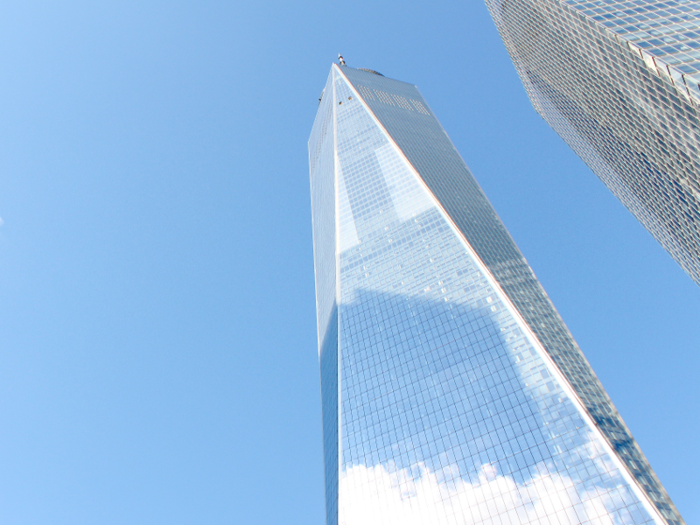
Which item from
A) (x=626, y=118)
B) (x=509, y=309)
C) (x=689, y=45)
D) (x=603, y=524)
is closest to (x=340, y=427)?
(x=509, y=309)

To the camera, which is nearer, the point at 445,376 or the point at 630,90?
the point at 630,90

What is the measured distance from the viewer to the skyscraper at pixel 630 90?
6200 cm

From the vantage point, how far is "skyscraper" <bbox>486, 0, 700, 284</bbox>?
62000mm

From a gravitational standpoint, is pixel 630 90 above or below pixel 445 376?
above

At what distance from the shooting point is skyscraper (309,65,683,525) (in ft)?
237

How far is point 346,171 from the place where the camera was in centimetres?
14362

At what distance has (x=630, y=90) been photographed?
73562mm

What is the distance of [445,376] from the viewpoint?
91.9 metres

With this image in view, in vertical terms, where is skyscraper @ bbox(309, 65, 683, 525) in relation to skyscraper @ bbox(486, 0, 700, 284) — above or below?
below

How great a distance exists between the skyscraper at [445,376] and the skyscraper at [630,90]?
26804mm

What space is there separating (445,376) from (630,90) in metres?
53.7

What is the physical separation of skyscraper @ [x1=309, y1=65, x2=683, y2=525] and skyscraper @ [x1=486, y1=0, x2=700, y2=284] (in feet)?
87.9

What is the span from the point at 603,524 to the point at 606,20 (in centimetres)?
6630

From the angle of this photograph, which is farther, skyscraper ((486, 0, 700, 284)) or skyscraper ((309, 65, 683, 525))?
skyscraper ((309, 65, 683, 525))
